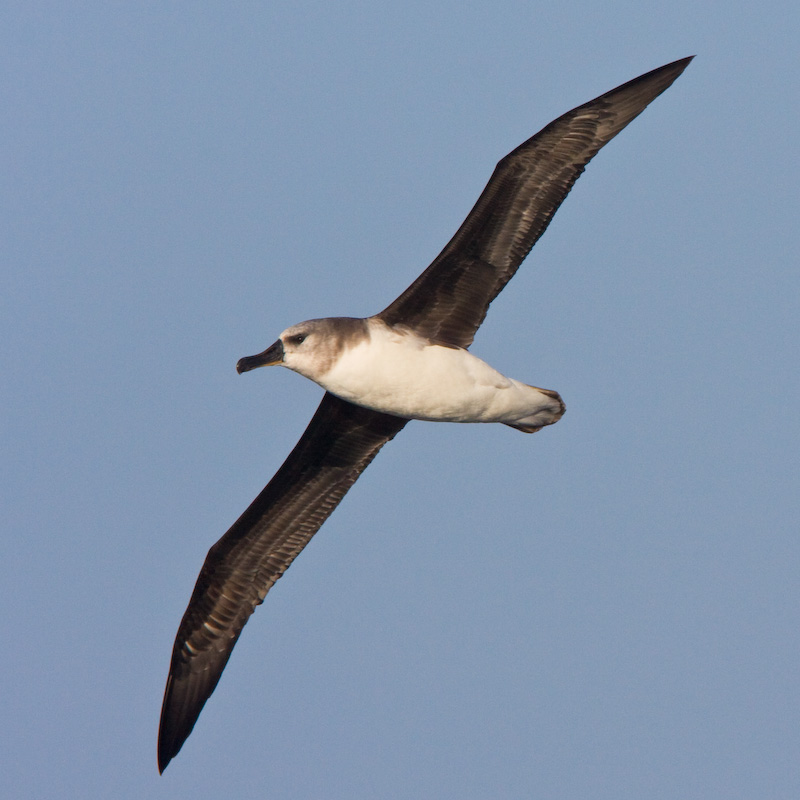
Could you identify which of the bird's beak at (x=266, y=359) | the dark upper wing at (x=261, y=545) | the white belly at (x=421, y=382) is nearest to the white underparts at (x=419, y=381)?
the white belly at (x=421, y=382)

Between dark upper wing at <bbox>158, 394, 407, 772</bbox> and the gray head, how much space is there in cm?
144

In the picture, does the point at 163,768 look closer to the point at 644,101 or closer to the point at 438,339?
the point at 438,339

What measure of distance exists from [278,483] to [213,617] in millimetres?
1603

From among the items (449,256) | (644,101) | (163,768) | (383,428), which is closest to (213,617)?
(163,768)

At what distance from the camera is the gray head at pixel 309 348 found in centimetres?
1111

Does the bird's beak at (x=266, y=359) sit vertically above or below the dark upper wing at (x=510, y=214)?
below

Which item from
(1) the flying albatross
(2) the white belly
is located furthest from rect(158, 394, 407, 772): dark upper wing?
(2) the white belly

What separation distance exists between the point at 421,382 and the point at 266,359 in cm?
142

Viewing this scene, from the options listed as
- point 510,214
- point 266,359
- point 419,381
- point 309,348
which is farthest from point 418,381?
point 510,214

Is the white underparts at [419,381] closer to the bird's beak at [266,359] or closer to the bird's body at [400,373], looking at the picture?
the bird's body at [400,373]

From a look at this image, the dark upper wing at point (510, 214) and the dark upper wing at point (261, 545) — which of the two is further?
the dark upper wing at point (261, 545)

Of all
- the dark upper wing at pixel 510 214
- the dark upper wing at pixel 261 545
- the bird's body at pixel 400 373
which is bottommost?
the dark upper wing at pixel 261 545

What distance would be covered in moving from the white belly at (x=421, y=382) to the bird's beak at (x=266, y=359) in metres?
0.42

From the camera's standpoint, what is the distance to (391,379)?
11297 millimetres
